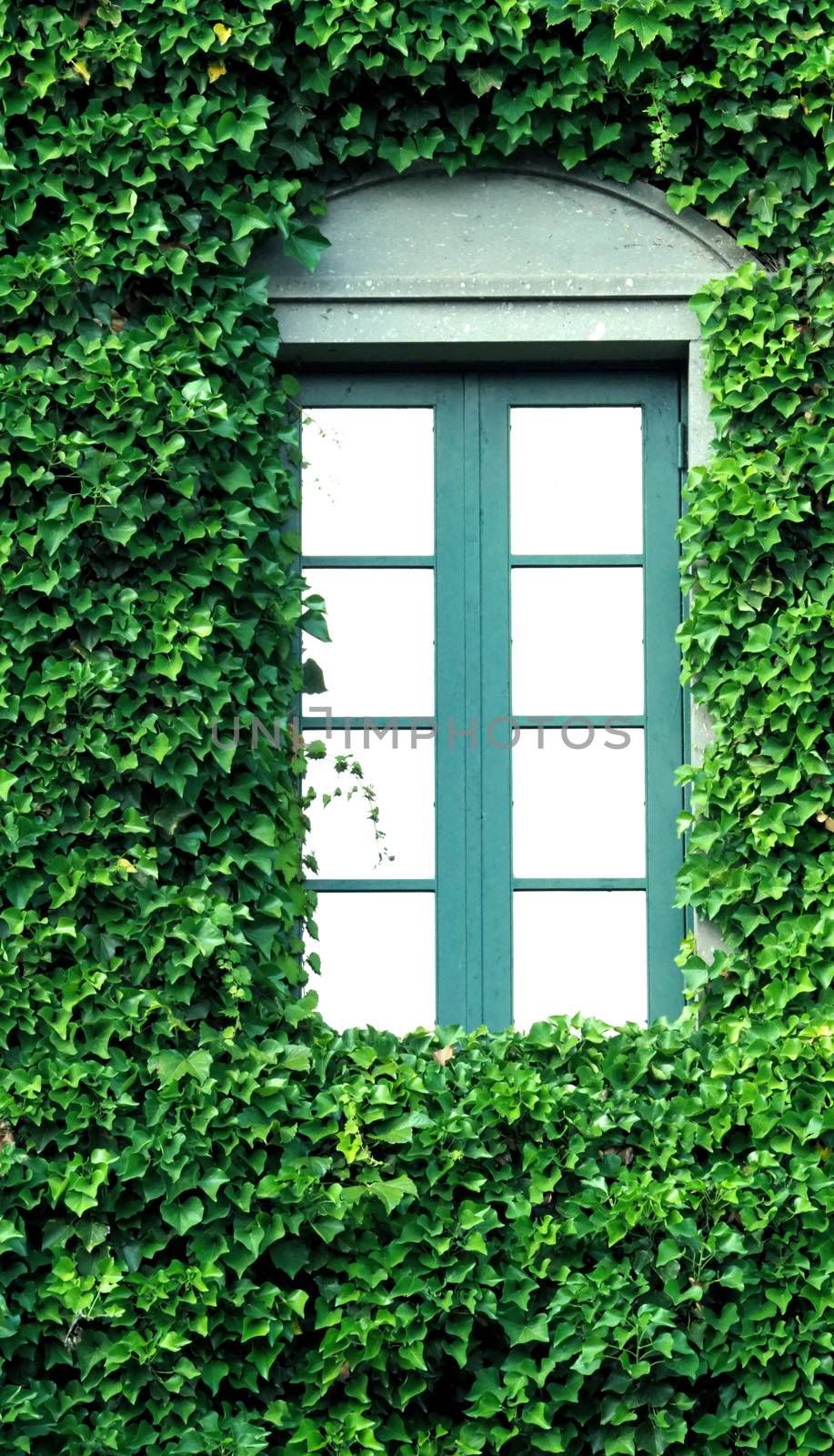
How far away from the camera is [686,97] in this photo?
20.6 feet

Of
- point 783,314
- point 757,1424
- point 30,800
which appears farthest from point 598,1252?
point 783,314

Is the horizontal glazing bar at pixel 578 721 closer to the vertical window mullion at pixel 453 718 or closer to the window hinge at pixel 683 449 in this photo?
the vertical window mullion at pixel 453 718

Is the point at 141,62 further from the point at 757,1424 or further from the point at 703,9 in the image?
the point at 757,1424

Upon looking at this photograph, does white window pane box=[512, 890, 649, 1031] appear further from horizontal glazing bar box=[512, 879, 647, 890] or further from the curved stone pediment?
the curved stone pediment

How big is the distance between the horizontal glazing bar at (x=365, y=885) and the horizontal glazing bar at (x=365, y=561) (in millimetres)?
953

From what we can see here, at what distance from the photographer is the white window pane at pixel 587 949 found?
6.27m

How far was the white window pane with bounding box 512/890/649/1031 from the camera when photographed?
6266 millimetres

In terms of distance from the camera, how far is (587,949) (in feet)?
20.7

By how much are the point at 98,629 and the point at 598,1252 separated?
2.25 meters

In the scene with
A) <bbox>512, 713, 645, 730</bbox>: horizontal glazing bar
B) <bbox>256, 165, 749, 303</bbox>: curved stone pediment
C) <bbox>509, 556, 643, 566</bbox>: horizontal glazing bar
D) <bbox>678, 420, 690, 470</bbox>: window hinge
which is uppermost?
<bbox>256, 165, 749, 303</bbox>: curved stone pediment

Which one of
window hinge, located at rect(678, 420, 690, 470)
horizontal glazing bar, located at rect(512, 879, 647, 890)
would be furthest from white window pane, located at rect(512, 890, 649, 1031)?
window hinge, located at rect(678, 420, 690, 470)

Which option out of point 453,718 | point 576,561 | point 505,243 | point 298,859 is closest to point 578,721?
point 453,718

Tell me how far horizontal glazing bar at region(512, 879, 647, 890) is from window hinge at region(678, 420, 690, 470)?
1260 millimetres

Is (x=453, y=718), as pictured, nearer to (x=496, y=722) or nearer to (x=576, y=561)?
(x=496, y=722)
